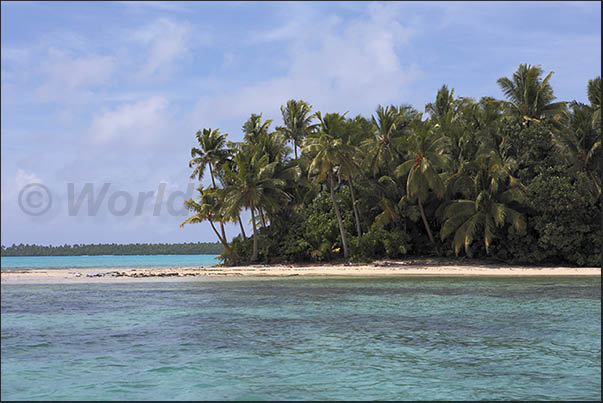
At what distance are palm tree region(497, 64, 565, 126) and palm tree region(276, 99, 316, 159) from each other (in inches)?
578

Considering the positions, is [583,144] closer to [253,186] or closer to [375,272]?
[375,272]

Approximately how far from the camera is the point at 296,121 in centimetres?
4350

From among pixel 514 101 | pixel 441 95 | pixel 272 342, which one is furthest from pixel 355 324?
pixel 441 95

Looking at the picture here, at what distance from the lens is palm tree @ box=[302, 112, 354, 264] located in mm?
35188

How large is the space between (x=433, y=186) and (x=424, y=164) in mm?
1531

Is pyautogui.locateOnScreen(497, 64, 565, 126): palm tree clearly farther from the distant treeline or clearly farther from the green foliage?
the distant treeline

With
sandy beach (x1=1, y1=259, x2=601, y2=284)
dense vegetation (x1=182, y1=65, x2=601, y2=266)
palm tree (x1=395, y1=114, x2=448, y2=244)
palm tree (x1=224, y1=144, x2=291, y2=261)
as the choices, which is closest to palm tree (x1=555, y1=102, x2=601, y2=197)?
dense vegetation (x1=182, y1=65, x2=601, y2=266)

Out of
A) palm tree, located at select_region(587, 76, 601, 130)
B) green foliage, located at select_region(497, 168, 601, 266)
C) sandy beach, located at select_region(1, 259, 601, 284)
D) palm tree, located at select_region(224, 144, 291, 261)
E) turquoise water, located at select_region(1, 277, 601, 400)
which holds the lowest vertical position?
turquoise water, located at select_region(1, 277, 601, 400)

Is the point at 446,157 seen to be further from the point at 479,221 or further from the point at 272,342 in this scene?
the point at 272,342

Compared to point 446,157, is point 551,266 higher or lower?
lower

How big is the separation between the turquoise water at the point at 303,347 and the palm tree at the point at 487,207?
13.3 metres

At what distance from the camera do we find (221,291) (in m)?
23.7

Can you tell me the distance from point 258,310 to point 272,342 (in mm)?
5577

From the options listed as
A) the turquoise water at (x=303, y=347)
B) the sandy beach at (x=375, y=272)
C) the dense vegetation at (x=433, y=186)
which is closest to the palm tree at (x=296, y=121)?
the dense vegetation at (x=433, y=186)
